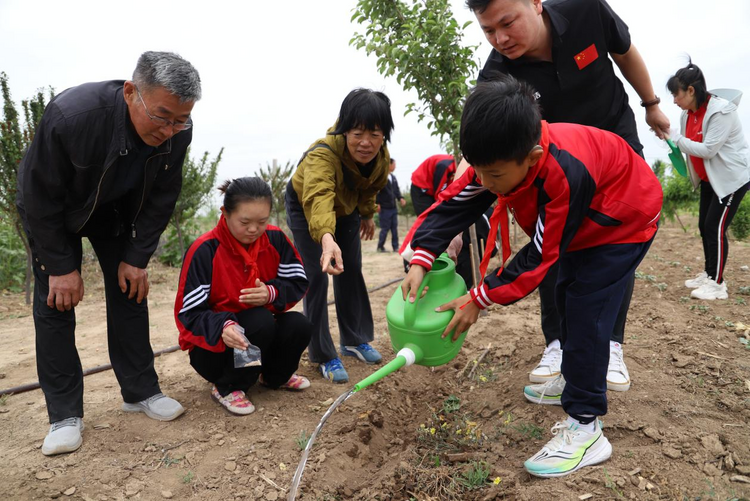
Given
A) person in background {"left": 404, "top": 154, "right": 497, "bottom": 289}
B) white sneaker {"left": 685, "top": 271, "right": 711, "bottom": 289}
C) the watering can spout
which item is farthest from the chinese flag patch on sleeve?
white sneaker {"left": 685, "top": 271, "right": 711, "bottom": 289}

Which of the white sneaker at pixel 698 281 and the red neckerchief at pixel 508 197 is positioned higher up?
the red neckerchief at pixel 508 197

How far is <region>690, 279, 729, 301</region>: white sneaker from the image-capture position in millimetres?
4387

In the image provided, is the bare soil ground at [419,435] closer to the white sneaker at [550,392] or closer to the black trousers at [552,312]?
the white sneaker at [550,392]

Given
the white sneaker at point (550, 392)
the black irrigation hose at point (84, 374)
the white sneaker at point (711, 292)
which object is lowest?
the black irrigation hose at point (84, 374)

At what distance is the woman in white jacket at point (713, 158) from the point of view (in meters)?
4.25

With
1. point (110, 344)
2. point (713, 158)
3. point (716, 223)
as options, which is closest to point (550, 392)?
point (110, 344)

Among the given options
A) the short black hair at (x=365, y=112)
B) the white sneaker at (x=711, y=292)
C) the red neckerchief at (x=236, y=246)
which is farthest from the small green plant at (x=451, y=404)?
the white sneaker at (x=711, y=292)

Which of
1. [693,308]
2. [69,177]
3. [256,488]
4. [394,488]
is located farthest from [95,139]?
[693,308]

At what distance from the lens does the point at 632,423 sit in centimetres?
229

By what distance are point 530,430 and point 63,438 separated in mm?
2072

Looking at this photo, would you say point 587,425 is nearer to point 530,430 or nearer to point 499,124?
point 530,430

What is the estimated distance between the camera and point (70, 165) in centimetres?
222

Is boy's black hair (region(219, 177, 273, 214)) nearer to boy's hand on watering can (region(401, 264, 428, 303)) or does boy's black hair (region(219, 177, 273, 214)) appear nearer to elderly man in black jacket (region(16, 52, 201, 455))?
elderly man in black jacket (region(16, 52, 201, 455))

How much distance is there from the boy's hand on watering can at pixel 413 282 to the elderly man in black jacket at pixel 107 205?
1.14m
